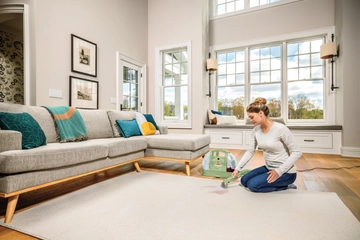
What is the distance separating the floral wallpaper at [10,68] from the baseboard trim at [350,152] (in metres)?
7.20

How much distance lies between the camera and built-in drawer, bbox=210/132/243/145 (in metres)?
4.67

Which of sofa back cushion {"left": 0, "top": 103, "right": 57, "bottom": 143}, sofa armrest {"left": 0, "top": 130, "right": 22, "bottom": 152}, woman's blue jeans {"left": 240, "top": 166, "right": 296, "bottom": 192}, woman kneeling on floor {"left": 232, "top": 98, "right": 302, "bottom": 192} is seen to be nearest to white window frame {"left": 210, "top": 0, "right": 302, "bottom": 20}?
woman kneeling on floor {"left": 232, "top": 98, "right": 302, "bottom": 192}

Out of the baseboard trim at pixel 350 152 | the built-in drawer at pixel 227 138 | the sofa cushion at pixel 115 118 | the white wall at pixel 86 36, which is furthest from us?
the built-in drawer at pixel 227 138

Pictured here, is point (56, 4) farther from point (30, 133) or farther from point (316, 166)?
point (316, 166)

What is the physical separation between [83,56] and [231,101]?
3.61 metres

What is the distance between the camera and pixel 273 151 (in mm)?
1865

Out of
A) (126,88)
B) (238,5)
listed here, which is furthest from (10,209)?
(238,5)

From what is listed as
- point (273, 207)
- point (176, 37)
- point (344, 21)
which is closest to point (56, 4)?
point (176, 37)

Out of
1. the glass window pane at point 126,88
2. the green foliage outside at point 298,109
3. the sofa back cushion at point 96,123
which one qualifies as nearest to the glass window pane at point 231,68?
the green foliage outside at point 298,109

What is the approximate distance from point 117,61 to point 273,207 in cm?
387

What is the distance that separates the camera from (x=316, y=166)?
9.78ft

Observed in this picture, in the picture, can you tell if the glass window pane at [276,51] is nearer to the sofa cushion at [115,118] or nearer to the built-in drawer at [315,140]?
the built-in drawer at [315,140]

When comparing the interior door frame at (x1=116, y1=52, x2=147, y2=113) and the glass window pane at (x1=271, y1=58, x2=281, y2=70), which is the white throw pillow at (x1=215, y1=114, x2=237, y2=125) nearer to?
the glass window pane at (x1=271, y1=58, x2=281, y2=70)

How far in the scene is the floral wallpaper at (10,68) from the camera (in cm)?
454
